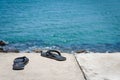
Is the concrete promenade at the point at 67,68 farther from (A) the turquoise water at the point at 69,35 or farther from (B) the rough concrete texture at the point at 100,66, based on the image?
(A) the turquoise water at the point at 69,35

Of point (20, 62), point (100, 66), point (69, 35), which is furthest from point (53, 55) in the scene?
point (69, 35)

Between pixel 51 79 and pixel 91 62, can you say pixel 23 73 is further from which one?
pixel 91 62

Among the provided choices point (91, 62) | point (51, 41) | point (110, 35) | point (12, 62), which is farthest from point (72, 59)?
point (110, 35)

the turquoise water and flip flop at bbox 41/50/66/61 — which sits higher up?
the turquoise water

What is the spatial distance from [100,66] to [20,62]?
1284mm

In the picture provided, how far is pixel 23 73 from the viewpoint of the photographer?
14.6 feet

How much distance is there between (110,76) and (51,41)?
39.1 ft

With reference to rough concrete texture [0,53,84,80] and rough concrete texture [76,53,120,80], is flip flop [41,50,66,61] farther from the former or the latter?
rough concrete texture [76,53,120,80]

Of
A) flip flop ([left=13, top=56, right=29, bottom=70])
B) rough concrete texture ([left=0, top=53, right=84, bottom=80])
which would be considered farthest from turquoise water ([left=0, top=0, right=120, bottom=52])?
flip flop ([left=13, top=56, right=29, bottom=70])

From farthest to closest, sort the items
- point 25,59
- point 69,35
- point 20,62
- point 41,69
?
point 69,35, point 25,59, point 20,62, point 41,69

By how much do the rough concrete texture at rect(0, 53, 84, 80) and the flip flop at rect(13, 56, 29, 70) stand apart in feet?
0.20

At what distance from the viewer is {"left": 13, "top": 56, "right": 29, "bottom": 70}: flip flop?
15.1ft

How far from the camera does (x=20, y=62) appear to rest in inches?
188

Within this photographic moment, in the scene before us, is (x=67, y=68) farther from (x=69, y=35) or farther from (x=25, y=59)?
(x=69, y=35)
